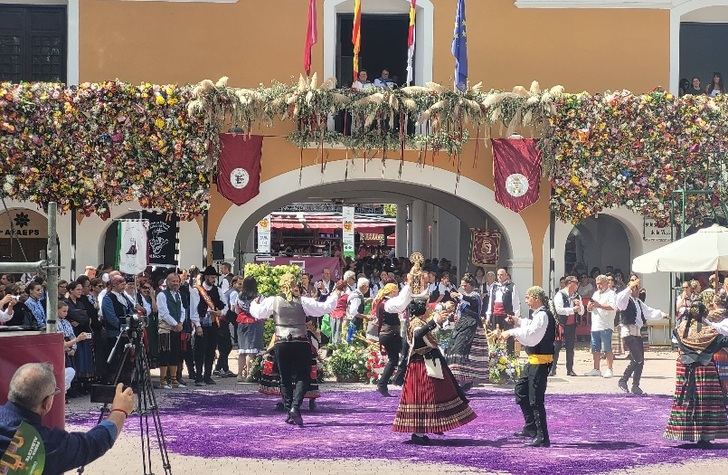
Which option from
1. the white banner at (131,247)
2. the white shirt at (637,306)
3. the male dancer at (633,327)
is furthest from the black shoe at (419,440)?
the white banner at (131,247)

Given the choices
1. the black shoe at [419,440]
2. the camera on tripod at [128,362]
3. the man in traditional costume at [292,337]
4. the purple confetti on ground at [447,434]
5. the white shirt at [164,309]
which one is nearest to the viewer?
the camera on tripod at [128,362]

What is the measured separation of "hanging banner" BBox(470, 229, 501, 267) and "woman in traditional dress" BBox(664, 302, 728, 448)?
40.2 ft

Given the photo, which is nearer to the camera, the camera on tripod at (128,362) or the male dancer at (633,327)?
the camera on tripod at (128,362)

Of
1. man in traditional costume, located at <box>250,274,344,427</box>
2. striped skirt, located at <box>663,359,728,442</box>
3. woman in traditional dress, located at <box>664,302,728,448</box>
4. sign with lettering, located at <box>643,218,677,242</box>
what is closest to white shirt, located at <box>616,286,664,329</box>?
woman in traditional dress, located at <box>664,302,728,448</box>

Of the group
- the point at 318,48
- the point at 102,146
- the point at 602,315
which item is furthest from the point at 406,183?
the point at 602,315

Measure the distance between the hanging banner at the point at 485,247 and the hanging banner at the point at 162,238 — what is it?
618 centimetres

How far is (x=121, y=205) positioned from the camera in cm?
2264

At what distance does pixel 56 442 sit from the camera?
6.11 metres

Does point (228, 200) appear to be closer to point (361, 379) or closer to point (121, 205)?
point (121, 205)

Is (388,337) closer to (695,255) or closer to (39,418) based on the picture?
(695,255)

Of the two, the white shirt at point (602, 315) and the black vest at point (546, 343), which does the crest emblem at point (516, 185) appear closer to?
the white shirt at point (602, 315)

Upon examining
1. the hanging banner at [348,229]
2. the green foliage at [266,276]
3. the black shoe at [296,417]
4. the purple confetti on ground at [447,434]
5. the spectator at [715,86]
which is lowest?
the purple confetti on ground at [447,434]

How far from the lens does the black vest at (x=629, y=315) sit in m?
16.9

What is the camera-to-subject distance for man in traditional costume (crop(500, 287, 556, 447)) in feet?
40.1
